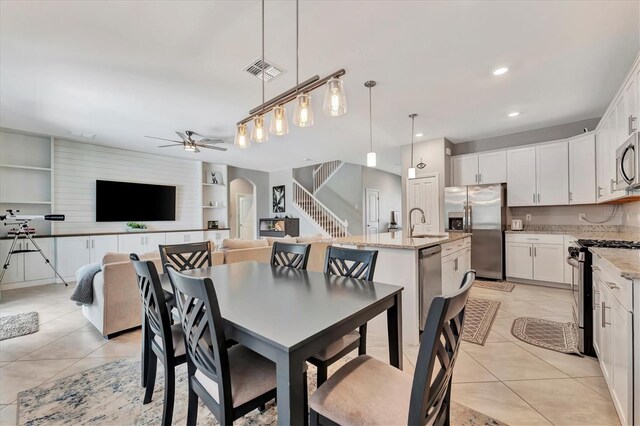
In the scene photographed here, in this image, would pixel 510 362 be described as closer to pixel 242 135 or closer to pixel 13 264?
pixel 242 135

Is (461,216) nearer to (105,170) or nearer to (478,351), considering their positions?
(478,351)

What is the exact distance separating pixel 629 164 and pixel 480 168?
2.77 m

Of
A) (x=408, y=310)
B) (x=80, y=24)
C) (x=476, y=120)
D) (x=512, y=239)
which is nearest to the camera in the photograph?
(x=80, y=24)

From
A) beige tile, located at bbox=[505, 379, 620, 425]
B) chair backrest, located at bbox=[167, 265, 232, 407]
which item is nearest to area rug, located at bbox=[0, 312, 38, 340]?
chair backrest, located at bbox=[167, 265, 232, 407]

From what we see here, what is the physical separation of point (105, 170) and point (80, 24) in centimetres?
455

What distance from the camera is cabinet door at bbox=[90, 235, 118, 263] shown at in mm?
A: 5270

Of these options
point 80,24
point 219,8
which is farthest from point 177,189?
point 219,8

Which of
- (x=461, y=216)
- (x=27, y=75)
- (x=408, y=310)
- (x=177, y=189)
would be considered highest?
(x=27, y=75)

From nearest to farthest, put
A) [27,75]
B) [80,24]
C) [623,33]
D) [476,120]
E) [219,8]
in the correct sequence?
[219,8] < [80,24] < [623,33] < [27,75] < [476,120]

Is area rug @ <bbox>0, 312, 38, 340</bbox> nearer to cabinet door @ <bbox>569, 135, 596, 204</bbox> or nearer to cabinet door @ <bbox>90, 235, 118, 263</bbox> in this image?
cabinet door @ <bbox>90, 235, 118, 263</bbox>

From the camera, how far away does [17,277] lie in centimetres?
456

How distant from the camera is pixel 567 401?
68.6 inches

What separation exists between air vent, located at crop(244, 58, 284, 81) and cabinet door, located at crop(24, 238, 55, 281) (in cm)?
504

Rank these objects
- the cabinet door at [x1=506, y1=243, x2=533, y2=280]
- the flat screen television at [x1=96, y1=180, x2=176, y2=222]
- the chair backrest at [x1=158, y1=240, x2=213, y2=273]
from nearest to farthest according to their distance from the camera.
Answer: the chair backrest at [x1=158, y1=240, x2=213, y2=273], the cabinet door at [x1=506, y1=243, x2=533, y2=280], the flat screen television at [x1=96, y1=180, x2=176, y2=222]
